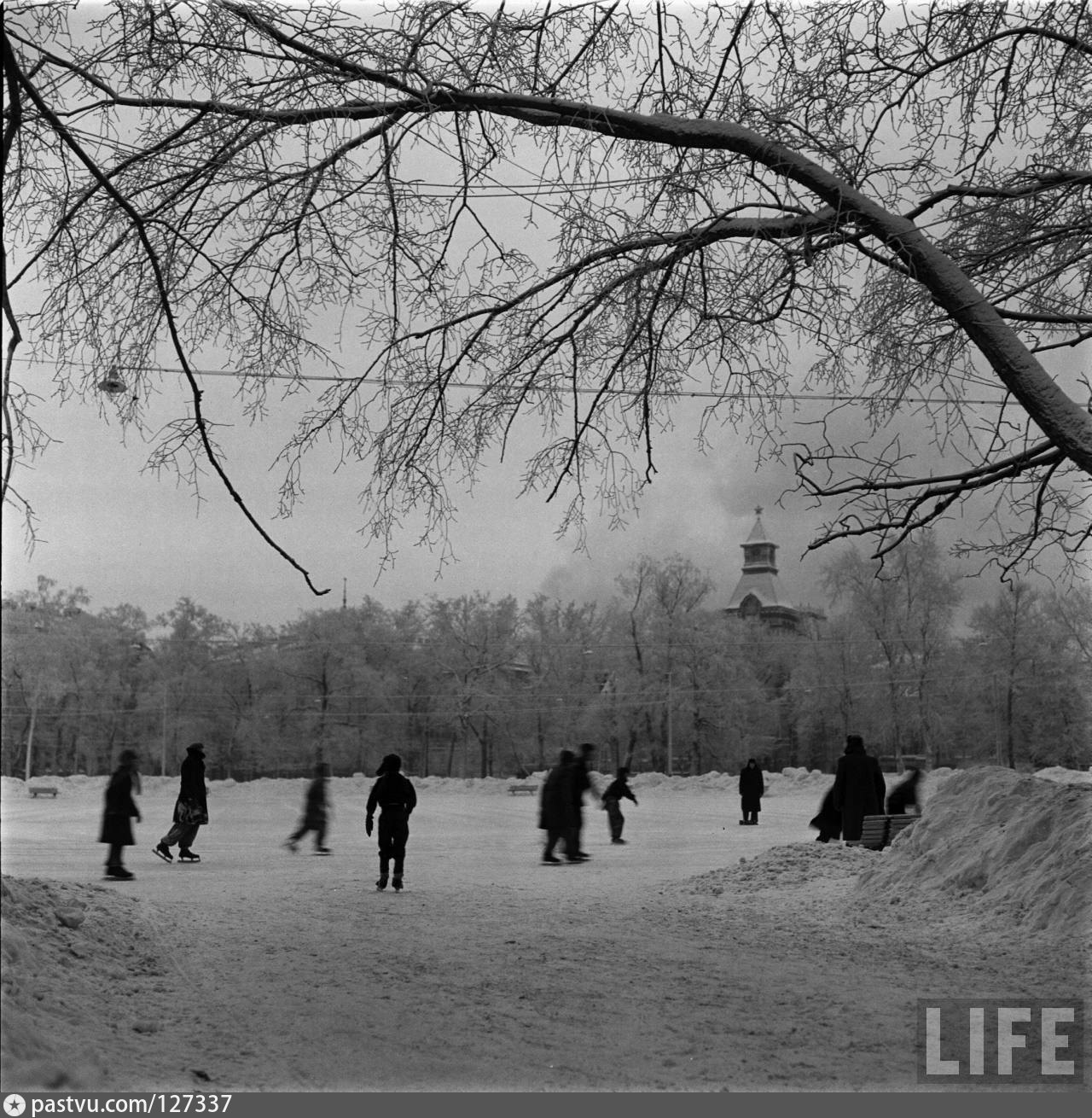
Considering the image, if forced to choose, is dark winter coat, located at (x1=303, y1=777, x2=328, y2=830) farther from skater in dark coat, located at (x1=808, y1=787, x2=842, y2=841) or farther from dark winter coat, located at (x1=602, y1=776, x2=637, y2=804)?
skater in dark coat, located at (x1=808, y1=787, x2=842, y2=841)

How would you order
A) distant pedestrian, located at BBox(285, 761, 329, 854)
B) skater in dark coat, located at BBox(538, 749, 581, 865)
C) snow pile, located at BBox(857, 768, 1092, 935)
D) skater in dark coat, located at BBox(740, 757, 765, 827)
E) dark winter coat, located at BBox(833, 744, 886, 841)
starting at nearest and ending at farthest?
snow pile, located at BBox(857, 768, 1092, 935) < skater in dark coat, located at BBox(538, 749, 581, 865) < distant pedestrian, located at BBox(285, 761, 329, 854) < dark winter coat, located at BBox(833, 744, 886, 841) < skater in dark coat, located at BBox(740, 757, 765, 827)

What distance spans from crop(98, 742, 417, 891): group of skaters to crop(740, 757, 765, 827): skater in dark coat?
2.60 meters

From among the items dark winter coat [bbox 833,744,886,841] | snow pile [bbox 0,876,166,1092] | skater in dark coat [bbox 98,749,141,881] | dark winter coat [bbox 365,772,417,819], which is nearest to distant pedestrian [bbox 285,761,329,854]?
dark winter coat [bbox 365,772,417,819]

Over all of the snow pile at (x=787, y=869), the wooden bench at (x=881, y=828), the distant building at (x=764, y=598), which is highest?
the distant building at (x=764, y=598)

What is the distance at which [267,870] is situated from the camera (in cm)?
934

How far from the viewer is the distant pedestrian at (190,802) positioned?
739 cm

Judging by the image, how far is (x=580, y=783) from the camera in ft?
27.8

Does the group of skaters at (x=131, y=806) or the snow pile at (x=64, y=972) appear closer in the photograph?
the snow pile at (x=64, y=972)

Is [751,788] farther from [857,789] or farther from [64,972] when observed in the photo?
[64,972]

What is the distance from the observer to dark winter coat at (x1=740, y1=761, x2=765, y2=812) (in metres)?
8.63

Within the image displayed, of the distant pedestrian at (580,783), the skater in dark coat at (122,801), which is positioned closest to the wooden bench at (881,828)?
the distant pedestrian at (580,783)

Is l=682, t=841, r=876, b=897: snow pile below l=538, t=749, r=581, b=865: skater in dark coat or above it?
below

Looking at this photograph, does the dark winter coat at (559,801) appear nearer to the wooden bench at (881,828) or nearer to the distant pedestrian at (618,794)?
the distant pedestrian at (618,794)

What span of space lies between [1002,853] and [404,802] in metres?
3.94
